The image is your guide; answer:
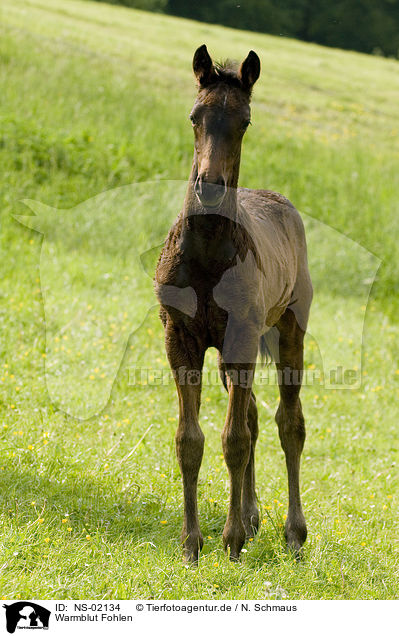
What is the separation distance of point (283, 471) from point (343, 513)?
0.78 metres

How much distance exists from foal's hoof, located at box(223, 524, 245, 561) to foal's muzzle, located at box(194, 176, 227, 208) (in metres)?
1.87

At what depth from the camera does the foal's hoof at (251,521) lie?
4656 millimetres

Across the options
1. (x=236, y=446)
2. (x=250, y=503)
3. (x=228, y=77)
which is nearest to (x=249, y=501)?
(x=250, y=503)

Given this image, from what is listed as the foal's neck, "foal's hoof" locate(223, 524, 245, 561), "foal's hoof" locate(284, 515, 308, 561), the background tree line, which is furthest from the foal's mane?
the background tree line

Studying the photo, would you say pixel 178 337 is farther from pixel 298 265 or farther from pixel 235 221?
pixel 298 265

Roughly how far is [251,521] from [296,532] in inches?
11.7

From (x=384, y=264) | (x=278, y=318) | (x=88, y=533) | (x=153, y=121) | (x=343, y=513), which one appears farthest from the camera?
(x=153, y=121)

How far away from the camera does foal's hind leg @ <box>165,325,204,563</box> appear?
159 inches

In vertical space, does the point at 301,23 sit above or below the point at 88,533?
above

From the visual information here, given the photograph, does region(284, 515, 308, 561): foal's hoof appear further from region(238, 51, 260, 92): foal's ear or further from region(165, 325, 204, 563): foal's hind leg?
region(238, 51, 260, 92): foal's ear

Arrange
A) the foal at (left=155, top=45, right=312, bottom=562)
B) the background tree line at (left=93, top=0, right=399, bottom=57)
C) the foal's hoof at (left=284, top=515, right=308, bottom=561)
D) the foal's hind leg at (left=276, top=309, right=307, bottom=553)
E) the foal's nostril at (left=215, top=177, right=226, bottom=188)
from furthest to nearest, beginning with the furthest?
the background tree line at (left=93, top=0, right=399, bottom=57) → the foal's hind leg at (left=276, top=309, right=307, bottom=553) → the foal's hoof at (left=284, top=515, right=308, bottom=561) → the foal at (left=155, top=45, right=312, bottom=562) → the foal's nostril at (left=215, top=177, right=226, bottom=188)

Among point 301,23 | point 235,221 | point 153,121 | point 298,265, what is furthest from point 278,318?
point 301,23

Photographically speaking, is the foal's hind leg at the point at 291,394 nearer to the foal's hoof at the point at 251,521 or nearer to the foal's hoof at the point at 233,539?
the foal's hoof at the point at 251,521

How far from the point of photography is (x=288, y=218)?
5055 mm
